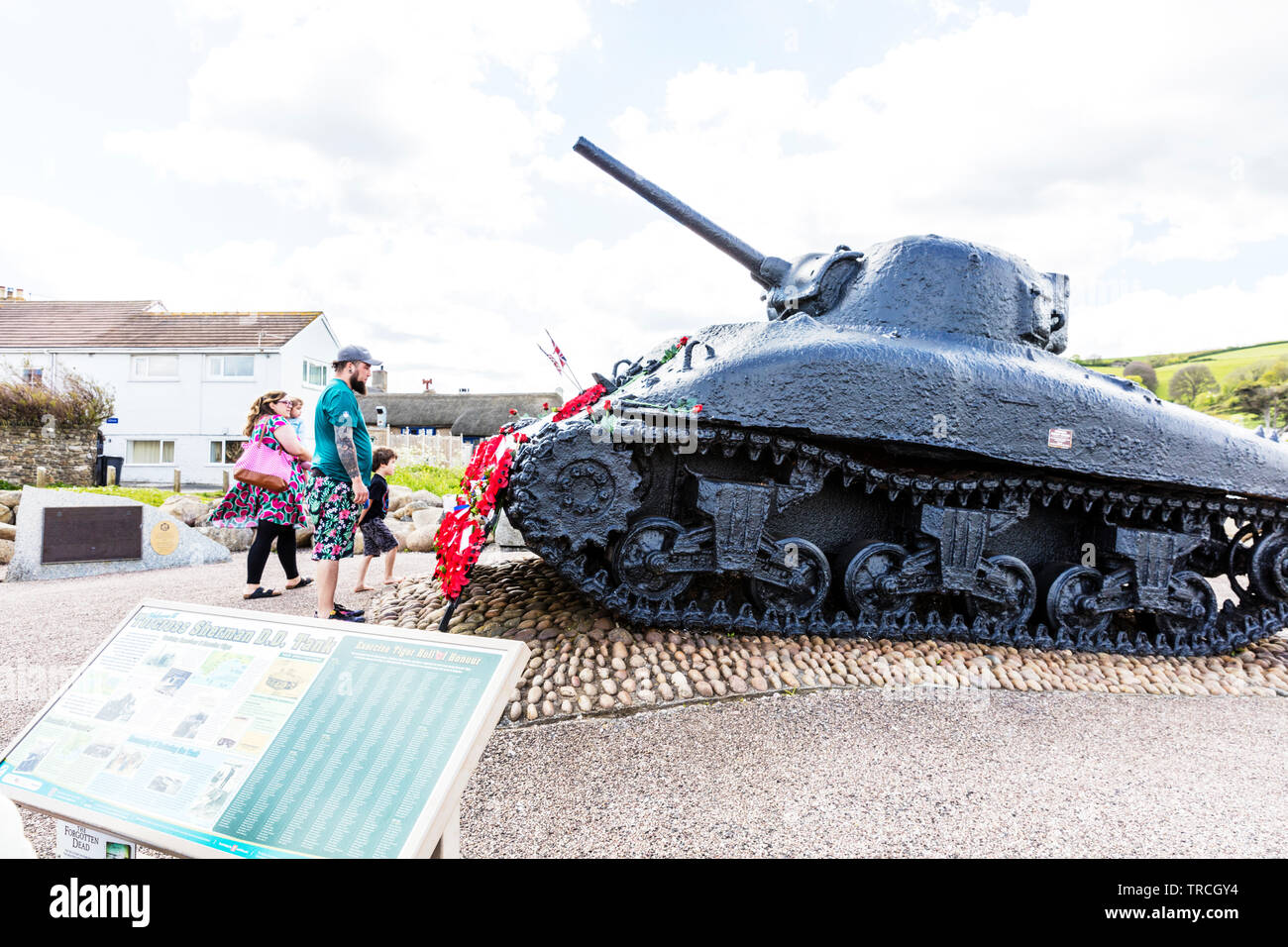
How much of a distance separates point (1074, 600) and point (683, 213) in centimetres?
464

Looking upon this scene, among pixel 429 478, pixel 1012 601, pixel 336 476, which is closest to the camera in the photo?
pixel 336 476

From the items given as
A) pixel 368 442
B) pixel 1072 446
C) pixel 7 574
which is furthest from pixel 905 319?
pixel 7 574

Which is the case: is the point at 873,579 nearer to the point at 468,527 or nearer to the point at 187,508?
the point at 468,527

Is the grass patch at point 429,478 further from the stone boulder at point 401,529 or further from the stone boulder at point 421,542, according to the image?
the stone boulder at point 421,542

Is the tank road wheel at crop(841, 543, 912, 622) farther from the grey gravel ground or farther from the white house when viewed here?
the white house

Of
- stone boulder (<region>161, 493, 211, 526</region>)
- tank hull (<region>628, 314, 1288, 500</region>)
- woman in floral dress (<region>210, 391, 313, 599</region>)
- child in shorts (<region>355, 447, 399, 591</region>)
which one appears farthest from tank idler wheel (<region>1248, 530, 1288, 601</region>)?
stone boulder (<region>161, 493, 211, 526</region>)

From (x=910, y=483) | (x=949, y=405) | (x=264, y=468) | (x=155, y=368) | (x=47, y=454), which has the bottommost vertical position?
(x=47, y=454)

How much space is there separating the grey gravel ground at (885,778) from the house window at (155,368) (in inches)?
855

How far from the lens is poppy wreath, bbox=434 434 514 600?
4.50m

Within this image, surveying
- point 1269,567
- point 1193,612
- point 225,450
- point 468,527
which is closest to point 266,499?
point 468,527

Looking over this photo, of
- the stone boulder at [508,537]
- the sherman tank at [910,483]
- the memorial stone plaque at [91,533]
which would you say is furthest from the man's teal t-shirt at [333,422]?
the memorial stone plaque at [91,533]

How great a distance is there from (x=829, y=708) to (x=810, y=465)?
1.56m

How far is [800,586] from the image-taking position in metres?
4.94

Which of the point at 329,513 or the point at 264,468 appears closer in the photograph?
the point at 329,513
